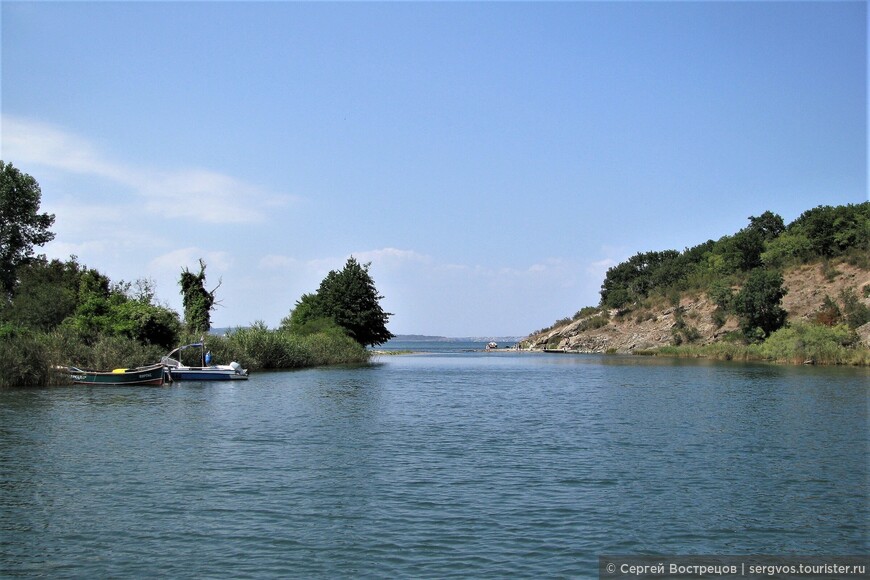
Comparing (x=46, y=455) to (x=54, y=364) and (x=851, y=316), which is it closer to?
(x=54, y=364)

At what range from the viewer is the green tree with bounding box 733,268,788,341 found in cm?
8650

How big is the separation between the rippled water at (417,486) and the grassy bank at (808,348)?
1212 inches

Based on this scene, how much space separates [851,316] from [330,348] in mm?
53714

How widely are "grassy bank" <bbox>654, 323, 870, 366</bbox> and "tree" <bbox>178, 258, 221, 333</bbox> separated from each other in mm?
57022

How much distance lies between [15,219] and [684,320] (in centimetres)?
8864

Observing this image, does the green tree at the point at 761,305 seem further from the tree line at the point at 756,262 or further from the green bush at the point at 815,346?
the green bush at the point at 815,346

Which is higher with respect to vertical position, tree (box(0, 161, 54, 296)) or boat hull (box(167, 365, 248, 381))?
tree (box(0, 161, 54, 296))

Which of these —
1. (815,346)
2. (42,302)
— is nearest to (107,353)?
(42,302)

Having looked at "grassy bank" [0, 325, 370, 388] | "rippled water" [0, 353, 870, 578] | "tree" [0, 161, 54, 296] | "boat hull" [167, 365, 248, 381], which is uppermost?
"tree" [0, 161, 54, 296]

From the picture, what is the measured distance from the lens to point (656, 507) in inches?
711

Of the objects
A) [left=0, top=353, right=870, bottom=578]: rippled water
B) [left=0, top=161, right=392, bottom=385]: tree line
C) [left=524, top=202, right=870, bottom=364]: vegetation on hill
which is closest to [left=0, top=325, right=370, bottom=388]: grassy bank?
[left=0, top=161, right=392, bottom=385]: tree line

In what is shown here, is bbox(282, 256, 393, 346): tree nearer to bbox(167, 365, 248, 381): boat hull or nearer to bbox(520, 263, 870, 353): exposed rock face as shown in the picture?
bbox(167, 365, 248, 381): boat hull


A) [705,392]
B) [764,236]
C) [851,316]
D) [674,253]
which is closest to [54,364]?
[705,392]

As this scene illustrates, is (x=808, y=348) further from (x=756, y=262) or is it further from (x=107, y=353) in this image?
(x=107, y=353)
